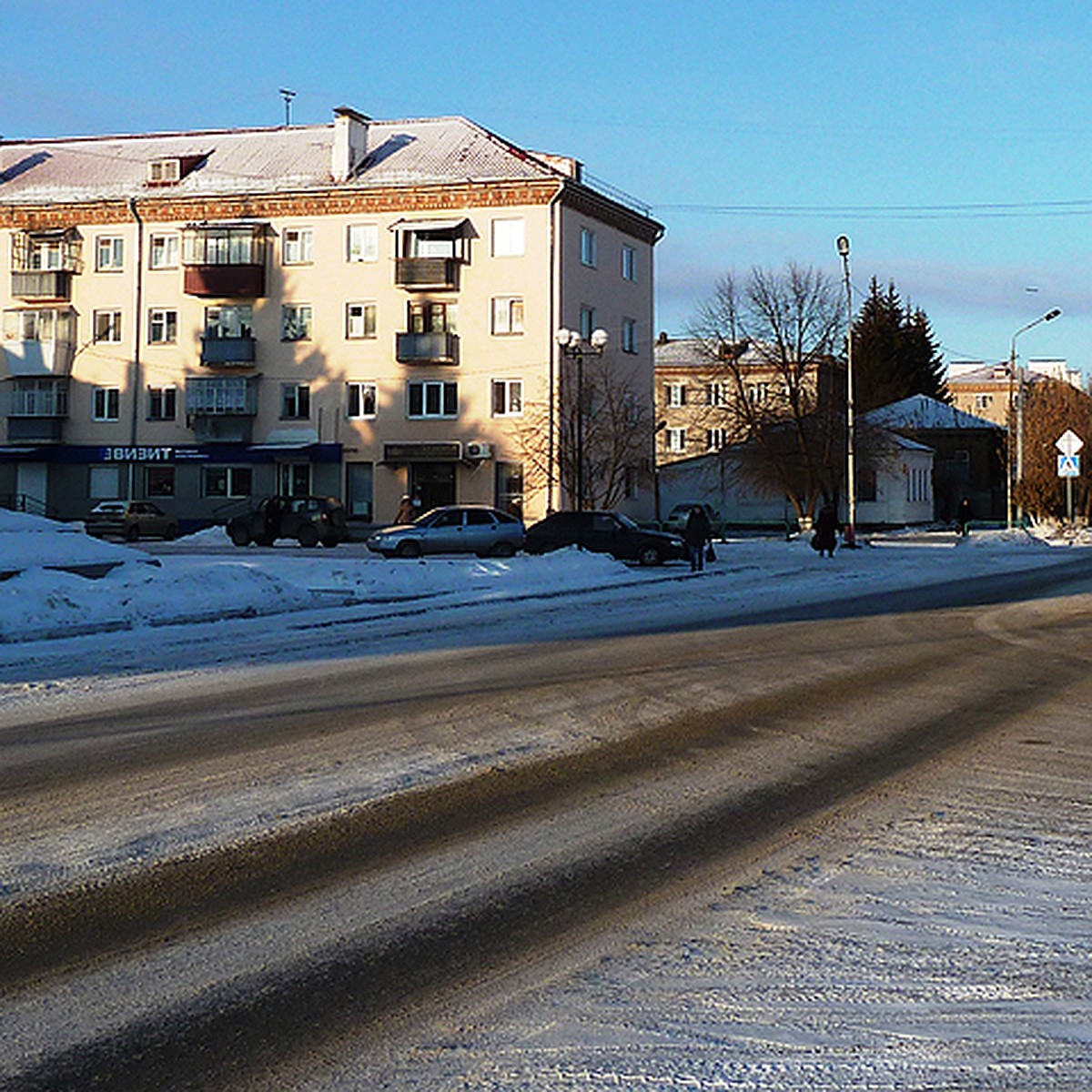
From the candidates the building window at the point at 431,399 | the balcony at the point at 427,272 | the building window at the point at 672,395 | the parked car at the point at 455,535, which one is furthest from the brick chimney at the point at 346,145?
the building window at the point at 672,395

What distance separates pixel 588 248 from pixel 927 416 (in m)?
36.9

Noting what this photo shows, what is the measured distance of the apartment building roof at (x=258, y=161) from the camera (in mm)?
58656

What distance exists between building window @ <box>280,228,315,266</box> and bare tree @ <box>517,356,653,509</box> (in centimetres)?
1128

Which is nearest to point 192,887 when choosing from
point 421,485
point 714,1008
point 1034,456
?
point 714,1008

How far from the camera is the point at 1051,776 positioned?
8.91 m

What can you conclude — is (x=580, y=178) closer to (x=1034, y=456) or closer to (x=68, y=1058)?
(x=1034, y=456)

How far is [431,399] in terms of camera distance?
2291 inches

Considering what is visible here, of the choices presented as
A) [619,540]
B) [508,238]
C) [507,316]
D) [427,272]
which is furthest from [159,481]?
[619,540]

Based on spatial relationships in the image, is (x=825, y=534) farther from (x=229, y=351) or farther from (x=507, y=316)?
(x=229, y=351)

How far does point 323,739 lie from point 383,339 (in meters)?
50.0

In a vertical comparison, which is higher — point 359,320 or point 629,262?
point 629,262

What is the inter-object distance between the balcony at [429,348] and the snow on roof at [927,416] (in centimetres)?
3387

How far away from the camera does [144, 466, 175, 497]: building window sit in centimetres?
6034

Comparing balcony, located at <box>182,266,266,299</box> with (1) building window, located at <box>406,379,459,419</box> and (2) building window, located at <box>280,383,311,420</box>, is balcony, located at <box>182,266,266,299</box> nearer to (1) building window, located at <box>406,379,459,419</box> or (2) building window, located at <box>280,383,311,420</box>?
(2) building window, located at <box>280,383,311,420</box>
